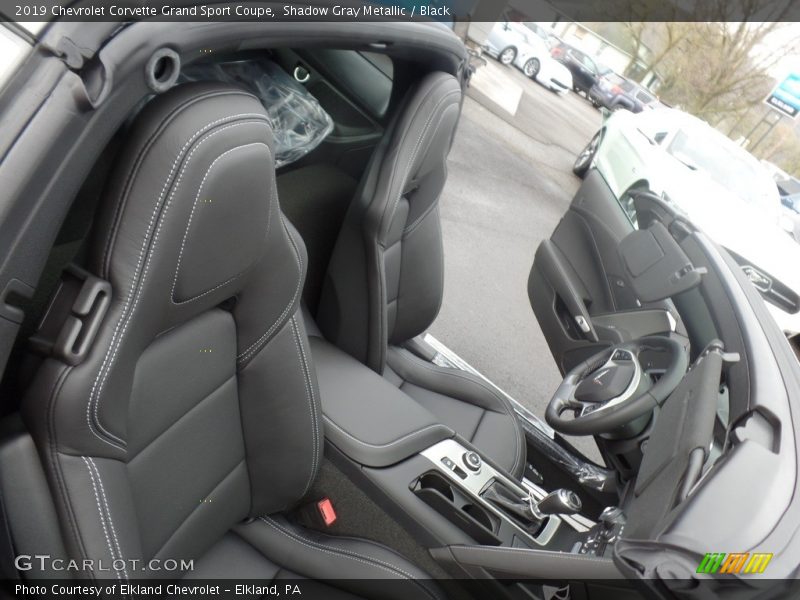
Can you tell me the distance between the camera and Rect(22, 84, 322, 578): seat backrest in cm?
59

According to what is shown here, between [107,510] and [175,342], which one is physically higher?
[175,342]

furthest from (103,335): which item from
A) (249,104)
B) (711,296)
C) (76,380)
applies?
(711,296)

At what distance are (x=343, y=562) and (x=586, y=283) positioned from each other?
117 centimetres

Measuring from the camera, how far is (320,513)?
123 centimetres

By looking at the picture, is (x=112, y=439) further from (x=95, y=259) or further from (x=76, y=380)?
(x=95, y=259)

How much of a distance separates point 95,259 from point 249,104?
10.2 inches

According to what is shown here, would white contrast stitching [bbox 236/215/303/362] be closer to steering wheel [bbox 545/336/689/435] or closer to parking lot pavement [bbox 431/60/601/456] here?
steering wheel [bbox 545/336/689/435]

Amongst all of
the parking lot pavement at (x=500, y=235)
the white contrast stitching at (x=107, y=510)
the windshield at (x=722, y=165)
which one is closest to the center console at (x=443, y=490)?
the white contrast stitching at (x=107, y=510)

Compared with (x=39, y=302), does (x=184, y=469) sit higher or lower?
lower

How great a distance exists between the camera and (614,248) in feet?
5.64

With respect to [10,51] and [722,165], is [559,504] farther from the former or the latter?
[722,165]

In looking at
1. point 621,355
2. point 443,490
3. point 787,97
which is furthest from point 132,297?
point 787,97

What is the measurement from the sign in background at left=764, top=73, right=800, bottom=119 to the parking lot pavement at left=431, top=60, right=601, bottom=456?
559 cm

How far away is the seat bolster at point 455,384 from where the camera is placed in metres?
1.69
